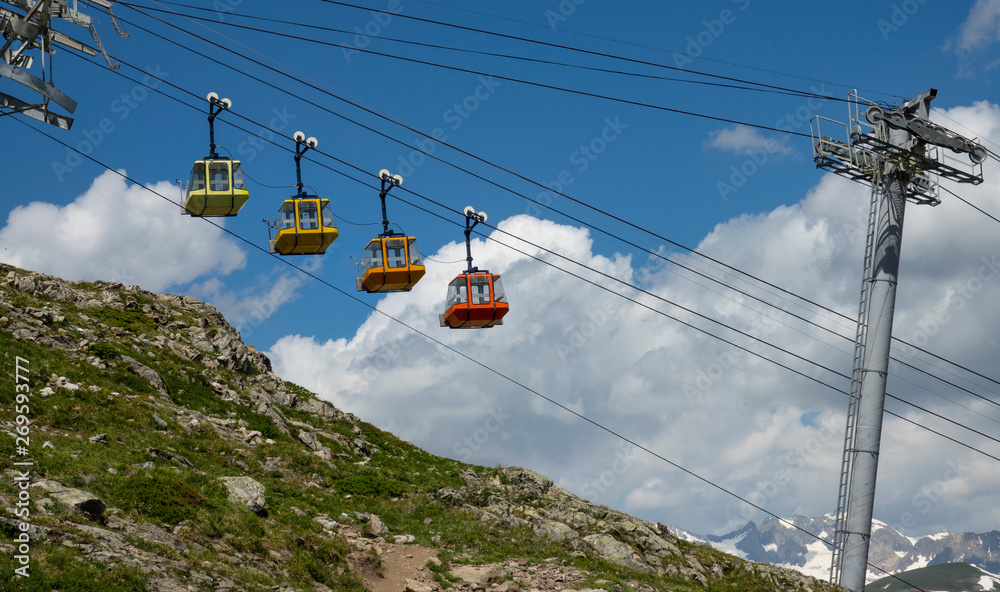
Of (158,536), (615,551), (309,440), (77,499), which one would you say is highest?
(309,440)

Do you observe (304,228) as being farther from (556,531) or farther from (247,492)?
(556,531)

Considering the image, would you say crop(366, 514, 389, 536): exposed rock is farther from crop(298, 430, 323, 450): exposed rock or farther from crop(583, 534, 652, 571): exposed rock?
crop(298, 430, 323, 450): exposed rock

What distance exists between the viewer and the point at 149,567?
885 inches

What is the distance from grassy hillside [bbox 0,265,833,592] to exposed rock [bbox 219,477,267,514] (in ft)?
0.35

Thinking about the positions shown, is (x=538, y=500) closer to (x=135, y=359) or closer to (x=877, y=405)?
(x=877, y=405)

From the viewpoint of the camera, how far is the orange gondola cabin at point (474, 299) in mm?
34812

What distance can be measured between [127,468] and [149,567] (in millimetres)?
7471

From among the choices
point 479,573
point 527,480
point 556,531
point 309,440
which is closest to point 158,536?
point 479,573

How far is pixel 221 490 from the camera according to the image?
30.9m

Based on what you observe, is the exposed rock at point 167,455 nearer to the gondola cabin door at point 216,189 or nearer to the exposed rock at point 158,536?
the exposed rock at point 158,536

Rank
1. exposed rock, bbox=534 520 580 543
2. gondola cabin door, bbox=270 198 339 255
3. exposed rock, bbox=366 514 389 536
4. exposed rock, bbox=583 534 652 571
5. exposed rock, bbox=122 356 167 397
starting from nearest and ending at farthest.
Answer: gondola cabin door, bbox=270 198 339 255 < exposed rock, bbox=366 514 389 536 < exposed rock, bbox=583 534 652 571 < exposed rock, bbox=534 520 580 543 < exposed rock, bbox=122 356 167 397

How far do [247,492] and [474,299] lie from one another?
11.0 meters

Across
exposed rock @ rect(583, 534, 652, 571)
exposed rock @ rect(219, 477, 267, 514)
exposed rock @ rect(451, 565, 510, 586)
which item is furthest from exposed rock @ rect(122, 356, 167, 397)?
exposed rock @ rect(583, 534, 652, 571)

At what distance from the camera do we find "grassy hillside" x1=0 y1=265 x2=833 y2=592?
23.8m
